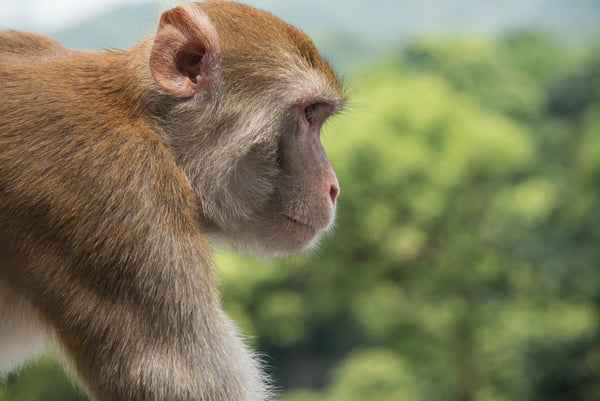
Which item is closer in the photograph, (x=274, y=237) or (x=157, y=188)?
(x=157, y=188)

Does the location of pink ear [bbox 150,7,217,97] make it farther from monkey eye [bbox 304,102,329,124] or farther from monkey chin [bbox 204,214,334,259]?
monkey chin [bbox 204,214,334,259]

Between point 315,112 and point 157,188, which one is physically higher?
point 315,112

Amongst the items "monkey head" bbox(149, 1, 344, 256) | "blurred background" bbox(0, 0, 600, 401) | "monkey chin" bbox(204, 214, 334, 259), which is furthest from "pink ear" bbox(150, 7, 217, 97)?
"blurred background" bbox(0, 0, 600, 401)

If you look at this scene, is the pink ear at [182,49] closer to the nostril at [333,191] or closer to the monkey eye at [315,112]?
the monkey eye at [315,112]

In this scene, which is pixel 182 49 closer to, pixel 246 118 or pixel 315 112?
pixel 246 118

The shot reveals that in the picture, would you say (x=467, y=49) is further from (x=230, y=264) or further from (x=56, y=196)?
(x=56, y=196)

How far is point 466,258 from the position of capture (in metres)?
16.9

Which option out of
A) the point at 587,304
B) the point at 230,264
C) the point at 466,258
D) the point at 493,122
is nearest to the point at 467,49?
the point at 493,122

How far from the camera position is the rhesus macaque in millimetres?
1895

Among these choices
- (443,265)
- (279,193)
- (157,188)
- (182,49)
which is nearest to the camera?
(157,188)

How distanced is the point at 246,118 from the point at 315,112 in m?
0.30

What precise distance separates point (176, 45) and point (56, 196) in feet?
1.81

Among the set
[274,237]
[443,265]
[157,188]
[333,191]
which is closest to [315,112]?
[333,191]

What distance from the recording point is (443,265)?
17469 millimetres
